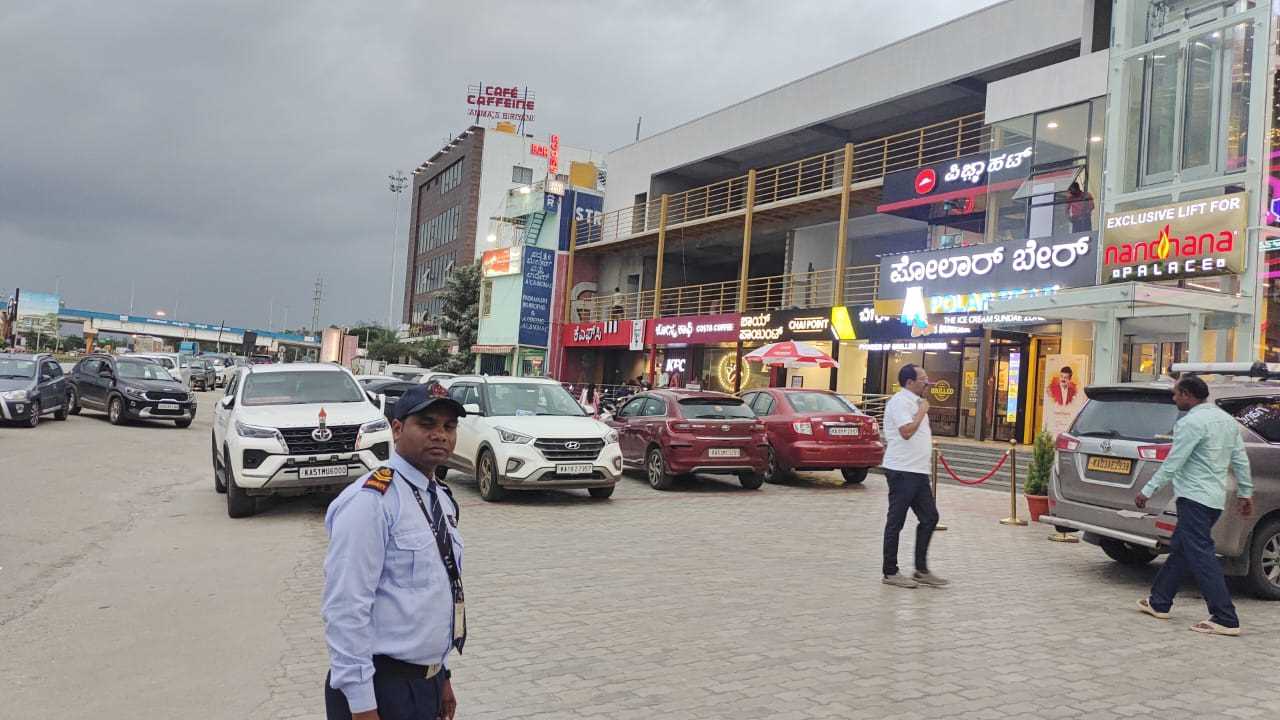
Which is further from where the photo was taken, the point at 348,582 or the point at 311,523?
the point at 311,523

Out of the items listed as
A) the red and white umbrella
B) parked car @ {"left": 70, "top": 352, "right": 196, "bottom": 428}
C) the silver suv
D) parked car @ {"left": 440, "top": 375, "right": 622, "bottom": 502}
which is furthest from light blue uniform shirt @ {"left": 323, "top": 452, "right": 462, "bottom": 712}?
the red and white umbrella

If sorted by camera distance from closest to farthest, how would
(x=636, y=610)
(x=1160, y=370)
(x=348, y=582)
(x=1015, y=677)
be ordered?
(x=348, y=582), (x=1015, y=677), (x=636, y=610), (x=1160, y=370)

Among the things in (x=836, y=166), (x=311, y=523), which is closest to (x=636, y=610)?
(x=311, y=523)

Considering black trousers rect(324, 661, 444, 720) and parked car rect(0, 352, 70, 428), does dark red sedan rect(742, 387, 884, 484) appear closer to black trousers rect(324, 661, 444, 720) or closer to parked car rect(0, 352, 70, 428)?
black trousers rect(324, 661, 444, 720)

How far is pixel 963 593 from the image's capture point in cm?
727

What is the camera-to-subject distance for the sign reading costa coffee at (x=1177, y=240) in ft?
41.0

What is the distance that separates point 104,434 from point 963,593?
17.7 m

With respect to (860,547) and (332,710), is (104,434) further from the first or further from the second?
(332,710)

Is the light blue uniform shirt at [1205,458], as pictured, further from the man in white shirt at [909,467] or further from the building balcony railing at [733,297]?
the building balcony railing at [733,297]

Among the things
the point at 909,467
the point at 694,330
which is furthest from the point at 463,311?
the point at 909,467

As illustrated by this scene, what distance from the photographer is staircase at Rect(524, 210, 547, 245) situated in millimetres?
42531

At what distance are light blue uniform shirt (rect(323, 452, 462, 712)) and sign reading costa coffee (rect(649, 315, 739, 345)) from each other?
27.8 m

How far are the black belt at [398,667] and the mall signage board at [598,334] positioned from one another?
33.2 meters

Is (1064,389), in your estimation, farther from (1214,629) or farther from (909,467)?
(1214,629)
